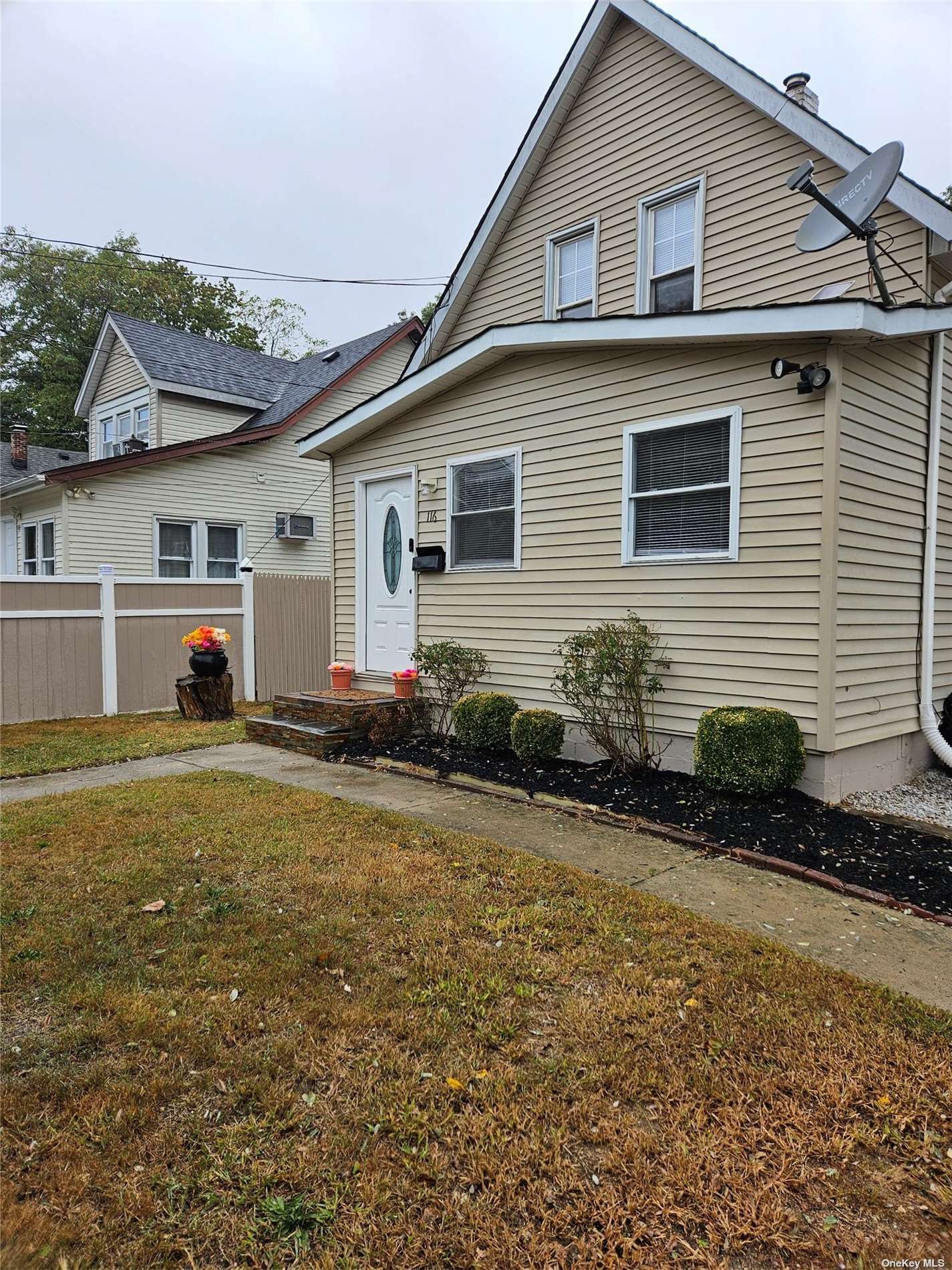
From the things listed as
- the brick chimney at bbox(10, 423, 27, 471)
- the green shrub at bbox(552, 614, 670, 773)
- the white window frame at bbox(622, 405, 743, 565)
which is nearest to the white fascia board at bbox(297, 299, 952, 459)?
the white window frame at bbox(622, 405, 743, 565)

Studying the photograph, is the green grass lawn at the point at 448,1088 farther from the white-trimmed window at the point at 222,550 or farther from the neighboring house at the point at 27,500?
the neighboring house at the point at 27,500

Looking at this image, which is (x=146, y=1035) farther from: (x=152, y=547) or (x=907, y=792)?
(x=152, y=547)

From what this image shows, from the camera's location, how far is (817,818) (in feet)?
16.9

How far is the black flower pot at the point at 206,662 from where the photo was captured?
9711mm

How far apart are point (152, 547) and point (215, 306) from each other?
21.9 metres

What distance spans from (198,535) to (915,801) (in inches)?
504

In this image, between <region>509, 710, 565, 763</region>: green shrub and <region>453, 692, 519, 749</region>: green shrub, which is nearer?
<region>509, 710, 565, 763</region>: green shrub

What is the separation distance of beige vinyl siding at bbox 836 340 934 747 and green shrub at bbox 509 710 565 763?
235cm

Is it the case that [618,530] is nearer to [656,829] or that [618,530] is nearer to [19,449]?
[656,829]

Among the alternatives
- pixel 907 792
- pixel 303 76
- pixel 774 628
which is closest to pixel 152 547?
pixel 303 76

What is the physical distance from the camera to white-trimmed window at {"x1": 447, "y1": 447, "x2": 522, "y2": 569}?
301 inches

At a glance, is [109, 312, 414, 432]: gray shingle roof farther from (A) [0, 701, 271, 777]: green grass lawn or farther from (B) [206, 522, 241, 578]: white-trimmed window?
(A) [0, 701, 271, 777]: green grass lawn

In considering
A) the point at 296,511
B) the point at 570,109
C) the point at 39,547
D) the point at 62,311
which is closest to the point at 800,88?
the point at 570,109

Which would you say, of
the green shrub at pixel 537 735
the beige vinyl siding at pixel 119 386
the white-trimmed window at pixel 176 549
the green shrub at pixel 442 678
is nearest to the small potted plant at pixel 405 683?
the green shrub at pixel 442 678
